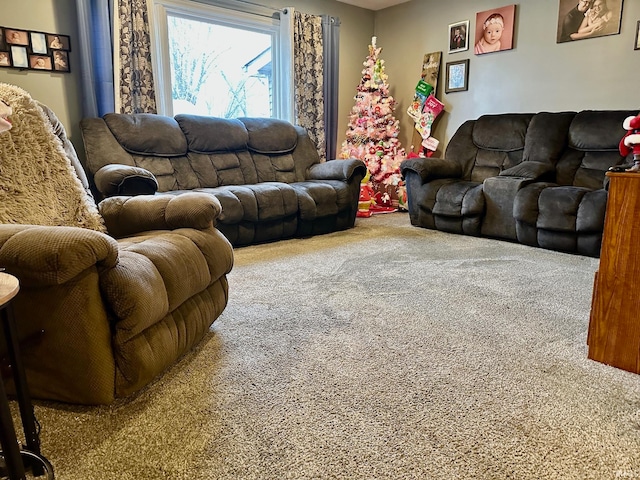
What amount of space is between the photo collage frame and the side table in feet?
9.78

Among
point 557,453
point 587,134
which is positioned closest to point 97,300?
point 557,453

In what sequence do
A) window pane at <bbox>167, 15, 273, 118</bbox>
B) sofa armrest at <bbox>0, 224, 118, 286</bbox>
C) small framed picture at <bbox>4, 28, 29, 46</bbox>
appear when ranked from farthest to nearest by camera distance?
window pane at <bbox>167, 15, 273, 118</bbox>, small framed picture at <bbox>4, 28, 29, 46</bbox>, sofa armrest at <bbox>0, 224, 118, 286</bbox>

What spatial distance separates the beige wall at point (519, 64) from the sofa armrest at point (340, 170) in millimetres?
1625

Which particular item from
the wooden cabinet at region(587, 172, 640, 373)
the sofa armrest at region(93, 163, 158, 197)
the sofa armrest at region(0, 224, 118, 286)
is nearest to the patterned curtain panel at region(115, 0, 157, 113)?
the sofa armrest at region(93, 163, 158, 197)

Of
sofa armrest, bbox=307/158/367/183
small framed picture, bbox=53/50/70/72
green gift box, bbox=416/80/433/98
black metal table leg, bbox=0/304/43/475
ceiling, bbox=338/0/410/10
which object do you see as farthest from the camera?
ceiling, bbox=338/0/410/10

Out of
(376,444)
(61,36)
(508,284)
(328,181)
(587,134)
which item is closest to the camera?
(376,444)

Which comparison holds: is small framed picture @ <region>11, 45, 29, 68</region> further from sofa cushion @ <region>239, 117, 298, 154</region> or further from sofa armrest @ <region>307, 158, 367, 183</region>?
sofa armrest @ <region>307, 158, 367, 183</region>

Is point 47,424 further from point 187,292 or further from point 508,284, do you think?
point 508,284

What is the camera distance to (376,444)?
118 cm

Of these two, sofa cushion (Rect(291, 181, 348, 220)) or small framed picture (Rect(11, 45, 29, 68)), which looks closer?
small framed picture (Rect(11, 45, 29, 68))

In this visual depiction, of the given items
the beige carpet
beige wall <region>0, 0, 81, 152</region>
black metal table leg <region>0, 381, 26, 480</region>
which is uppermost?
beige wall <region>0, 0, 81, 152</region>

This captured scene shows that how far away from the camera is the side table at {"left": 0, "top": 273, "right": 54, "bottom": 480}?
2.76 feet

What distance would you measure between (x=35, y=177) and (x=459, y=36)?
4.39m

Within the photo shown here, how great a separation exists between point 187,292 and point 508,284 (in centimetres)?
179
